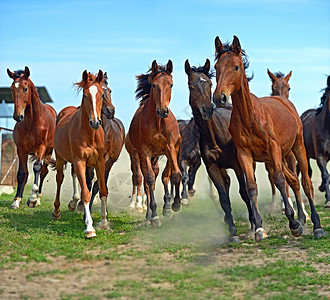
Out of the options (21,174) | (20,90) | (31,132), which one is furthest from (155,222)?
(20,90)

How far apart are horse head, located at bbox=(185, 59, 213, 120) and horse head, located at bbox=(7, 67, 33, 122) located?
442cm

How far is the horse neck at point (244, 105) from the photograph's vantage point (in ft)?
26.3

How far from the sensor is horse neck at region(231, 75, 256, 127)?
8.01 metres

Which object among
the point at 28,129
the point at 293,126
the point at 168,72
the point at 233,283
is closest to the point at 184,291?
the point at 233,283

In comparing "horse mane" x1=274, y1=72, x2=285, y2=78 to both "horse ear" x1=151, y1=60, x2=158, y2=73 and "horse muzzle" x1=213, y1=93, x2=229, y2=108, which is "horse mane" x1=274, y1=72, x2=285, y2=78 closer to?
"horse ear" x1=151, y1=60, x2=158, y2=73

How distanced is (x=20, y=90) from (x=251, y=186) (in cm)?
613

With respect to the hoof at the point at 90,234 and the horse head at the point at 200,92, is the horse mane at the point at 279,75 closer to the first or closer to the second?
the horse head at the point at 200,92

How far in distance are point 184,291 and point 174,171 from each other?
4306mm

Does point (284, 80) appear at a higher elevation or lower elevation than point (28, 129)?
higher

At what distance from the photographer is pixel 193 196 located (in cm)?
1343

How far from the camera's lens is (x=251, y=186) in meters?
7.87

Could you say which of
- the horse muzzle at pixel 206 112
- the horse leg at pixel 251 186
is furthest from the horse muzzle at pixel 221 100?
the horse leg at pixel 251 186

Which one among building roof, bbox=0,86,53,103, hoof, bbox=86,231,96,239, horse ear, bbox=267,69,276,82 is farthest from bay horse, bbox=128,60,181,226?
building roof, bbox=0,86,53,103

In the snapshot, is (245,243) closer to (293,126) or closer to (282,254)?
(282,254)
